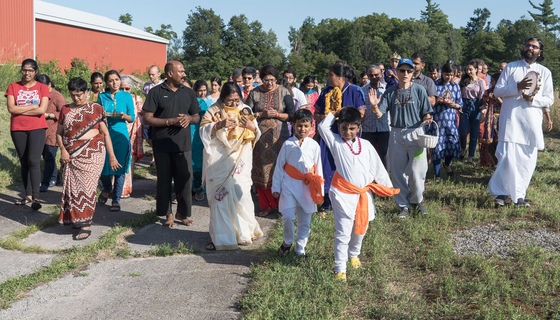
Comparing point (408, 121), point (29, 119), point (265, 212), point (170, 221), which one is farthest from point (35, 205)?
point (408, 121)

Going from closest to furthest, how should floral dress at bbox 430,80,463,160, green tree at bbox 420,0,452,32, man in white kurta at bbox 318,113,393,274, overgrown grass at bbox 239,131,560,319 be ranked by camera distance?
overgrown grass at bbox 239,131,560,319, man in white kurta at bbox 318,113,393,274, floral dress at bbox 430,80,463,160, green tree at bbox 420,0,452,32

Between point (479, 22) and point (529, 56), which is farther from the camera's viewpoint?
point (479, 22)

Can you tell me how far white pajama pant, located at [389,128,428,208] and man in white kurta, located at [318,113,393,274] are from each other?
2.03 meters

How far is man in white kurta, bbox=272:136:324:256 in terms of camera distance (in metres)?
5.61

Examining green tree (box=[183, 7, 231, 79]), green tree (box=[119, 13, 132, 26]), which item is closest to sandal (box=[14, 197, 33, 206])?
green tree (box=[183, 7, 231, 79])

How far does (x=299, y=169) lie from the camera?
5734 mm

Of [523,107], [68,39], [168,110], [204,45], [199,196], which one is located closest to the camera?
[168,110]

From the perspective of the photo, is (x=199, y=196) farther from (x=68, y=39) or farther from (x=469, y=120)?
(x=68, y=39)

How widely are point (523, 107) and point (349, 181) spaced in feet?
12.4

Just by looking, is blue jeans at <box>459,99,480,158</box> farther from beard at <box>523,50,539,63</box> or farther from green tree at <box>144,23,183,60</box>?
green tree at <box>144,23,183,60</box>

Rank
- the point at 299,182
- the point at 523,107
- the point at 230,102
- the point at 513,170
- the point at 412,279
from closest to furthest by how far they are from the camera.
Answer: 1. the point at 412,279
2. the point at 299,182
3. the point at 230,102
4. the point at 513,170
5. the point at 523,107

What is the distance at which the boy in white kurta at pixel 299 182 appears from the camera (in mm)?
5602

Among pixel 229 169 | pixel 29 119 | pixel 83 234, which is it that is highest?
pixel 29 119

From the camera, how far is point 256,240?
652 cm
